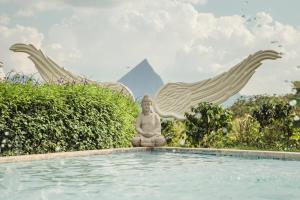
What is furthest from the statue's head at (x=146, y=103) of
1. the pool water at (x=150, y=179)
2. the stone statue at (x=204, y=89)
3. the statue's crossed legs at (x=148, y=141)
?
the stone statue at (x=204, y=89)

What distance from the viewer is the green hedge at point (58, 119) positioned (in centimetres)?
1323

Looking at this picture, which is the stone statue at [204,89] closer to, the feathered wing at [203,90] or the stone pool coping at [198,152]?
the feathered wing at [203,90]

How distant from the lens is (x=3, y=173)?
397 inches

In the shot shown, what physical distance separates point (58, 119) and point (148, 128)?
123 inches

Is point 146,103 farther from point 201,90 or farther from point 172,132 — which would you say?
point 201,90

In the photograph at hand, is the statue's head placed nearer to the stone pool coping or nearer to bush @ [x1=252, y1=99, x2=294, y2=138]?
the stone pool coping

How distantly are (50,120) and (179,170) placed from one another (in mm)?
4608

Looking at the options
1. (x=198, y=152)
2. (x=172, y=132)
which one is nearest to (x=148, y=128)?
(x=172, y=132)

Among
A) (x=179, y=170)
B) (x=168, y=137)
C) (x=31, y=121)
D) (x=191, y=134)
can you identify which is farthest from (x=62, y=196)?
(x=168, y=137)

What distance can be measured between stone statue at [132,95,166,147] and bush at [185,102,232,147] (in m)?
1.02

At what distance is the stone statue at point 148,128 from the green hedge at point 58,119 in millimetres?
652

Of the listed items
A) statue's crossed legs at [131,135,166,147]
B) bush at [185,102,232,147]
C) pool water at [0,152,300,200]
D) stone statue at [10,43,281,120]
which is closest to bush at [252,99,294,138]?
bush at [185,102,232,147]

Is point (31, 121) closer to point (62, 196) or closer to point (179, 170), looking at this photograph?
point (179, 170)

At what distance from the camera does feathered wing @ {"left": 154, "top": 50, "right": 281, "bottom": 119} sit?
69.7 ft
